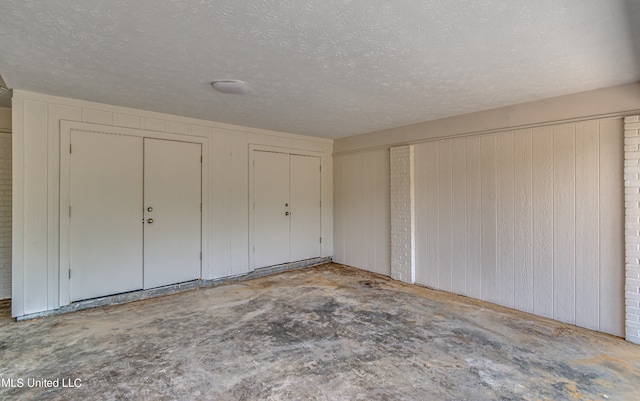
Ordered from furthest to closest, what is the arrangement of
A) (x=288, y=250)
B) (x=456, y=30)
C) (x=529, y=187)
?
1. (x=288, y=250)
2. (x=529, y=187)
3. (x=456, y=30)

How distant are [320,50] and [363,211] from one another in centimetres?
373

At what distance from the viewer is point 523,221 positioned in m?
3.62

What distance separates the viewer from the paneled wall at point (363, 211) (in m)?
5.30

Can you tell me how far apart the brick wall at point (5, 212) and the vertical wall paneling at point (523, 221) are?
262 inches

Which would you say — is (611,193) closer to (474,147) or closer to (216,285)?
(474,147)

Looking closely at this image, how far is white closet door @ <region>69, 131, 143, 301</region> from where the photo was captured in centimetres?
360

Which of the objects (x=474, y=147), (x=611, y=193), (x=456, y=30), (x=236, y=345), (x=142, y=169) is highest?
(x=456, y=30)

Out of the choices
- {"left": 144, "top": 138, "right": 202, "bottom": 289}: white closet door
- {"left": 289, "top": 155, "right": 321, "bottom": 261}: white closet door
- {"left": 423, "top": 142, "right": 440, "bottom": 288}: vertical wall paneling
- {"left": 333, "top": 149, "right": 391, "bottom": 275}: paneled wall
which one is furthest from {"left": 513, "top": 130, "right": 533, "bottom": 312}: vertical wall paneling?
{"left": 144, "top": 138, "right": 202, "bottom": 289}: white closet door

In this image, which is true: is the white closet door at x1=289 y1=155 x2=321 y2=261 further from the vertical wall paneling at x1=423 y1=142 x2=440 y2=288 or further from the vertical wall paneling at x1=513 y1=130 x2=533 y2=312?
the vertical wall paneling at x1=513 y1=130 x2=533 y2=312

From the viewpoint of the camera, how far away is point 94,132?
12.1 feet

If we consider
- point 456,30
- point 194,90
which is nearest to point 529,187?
point 456,30

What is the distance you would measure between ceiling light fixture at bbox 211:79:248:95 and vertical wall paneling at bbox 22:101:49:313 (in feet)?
6.87

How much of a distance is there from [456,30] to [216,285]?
14.4 ft

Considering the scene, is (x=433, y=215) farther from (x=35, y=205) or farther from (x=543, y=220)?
(x=35, y=205)
